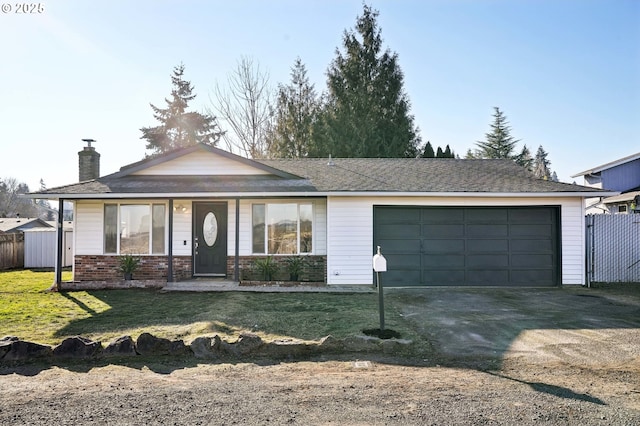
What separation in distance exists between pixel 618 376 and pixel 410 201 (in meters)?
7.32

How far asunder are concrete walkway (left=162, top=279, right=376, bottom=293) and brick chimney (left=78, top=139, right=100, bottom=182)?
583 centimetres

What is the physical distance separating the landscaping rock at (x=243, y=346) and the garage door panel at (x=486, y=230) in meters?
8.00

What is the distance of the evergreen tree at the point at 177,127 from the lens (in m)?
35.5

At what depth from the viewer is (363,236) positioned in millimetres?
11484

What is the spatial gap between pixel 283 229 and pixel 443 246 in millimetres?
4505

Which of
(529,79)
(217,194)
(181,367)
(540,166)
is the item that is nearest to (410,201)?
(217,194)

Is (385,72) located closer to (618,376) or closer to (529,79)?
(529,79)

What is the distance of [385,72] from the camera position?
30172 mm

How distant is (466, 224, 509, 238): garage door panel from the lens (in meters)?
11.8

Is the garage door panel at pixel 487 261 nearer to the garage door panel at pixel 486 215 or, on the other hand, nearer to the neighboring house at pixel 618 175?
the garage door panel at pixel 486 215

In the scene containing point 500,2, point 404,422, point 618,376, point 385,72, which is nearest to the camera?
point 404,422

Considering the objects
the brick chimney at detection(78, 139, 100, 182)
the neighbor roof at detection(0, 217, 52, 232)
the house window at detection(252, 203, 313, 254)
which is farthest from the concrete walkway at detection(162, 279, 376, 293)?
the neighbor roof at detection(0, 217, 52, 232)

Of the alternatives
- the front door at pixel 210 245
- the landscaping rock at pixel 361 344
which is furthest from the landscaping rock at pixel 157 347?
the front door at pixel 210 245

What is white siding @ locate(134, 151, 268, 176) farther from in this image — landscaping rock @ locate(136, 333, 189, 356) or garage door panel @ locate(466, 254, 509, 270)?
landscaping rock @ locate(136, 333, 189, 356)
